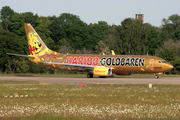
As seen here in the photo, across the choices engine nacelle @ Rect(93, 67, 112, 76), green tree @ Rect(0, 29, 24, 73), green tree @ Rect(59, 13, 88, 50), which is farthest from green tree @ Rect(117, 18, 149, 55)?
green tree @ Rect(59, 13, 88, 50)

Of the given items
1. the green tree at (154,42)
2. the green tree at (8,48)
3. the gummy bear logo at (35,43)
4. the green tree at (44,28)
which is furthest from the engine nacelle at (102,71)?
the green tree at (154,42)

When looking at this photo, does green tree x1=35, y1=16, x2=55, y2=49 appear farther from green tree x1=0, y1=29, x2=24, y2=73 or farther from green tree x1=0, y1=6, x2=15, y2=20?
green tree x1=0, y1=29, x2=24, y2=73

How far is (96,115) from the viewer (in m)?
16.2

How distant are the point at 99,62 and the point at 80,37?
86863mm

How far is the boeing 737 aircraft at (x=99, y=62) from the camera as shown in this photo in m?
49.9

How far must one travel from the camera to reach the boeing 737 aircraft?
49906 mm

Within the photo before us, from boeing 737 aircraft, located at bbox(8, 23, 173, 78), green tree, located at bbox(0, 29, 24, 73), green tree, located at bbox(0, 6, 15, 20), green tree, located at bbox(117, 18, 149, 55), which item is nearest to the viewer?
boeing 737 aircraft, located at bbox(8, 23, 173, 78)

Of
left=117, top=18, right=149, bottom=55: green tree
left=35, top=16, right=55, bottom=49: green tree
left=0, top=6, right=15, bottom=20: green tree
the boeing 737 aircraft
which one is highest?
left=0, top=6, right=15, bottom=20: green tree

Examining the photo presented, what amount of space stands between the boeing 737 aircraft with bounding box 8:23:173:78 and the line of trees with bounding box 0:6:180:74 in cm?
→ 1880

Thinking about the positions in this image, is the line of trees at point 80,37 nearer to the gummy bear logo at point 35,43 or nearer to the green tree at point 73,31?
the green tree at point 73,31

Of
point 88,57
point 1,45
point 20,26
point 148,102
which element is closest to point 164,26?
point 20,26

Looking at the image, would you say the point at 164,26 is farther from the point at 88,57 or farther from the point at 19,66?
the point at 88,57

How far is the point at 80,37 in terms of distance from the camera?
139750 millimetres

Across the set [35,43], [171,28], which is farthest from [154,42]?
[35,43]
